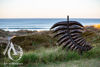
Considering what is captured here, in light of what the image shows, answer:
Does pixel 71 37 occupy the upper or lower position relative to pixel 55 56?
upper

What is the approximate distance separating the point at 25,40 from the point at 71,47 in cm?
125

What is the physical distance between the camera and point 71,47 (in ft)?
9.09

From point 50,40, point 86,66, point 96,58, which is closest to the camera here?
point 86,66

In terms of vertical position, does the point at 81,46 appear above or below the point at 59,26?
below

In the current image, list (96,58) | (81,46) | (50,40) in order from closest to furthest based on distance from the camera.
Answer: (96,58)
(81,46)
(50,40)

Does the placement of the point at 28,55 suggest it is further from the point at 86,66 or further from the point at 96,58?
the point at 96,58

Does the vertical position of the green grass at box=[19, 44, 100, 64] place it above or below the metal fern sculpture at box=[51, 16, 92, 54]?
below

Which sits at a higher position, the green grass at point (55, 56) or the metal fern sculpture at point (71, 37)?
the metal fern sculpture at point (71, 37)

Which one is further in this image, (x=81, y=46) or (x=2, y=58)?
(x=81, y=46)

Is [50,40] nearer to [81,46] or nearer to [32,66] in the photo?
[81,46]

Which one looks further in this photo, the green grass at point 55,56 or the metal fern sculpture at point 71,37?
the metal fern sculpture at point 71,37

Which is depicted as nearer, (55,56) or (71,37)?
(55,56)

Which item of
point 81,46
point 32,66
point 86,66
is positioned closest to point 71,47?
point 81,46

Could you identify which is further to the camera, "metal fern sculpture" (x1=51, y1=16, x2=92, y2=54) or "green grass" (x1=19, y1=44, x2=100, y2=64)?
"metal fern sculpture" (x1=51, y1=16, x2=92, y2=54)
